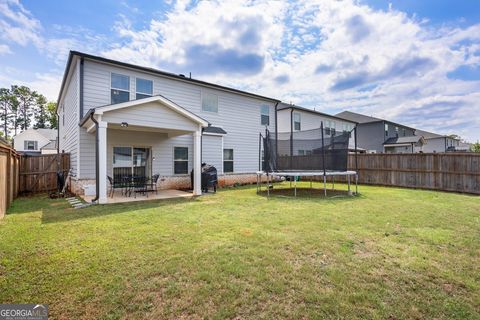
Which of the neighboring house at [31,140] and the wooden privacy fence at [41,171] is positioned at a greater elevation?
the neighboring house at [31,140]

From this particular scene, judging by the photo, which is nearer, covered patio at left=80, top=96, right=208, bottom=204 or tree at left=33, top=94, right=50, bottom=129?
covered patio at left=80, top=96, right=208, bottom=204

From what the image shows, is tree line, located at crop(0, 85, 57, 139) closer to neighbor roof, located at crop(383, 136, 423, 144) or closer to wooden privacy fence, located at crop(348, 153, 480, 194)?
Answer: wooden privacy fence, located at crop(348, 153, 480, 194)

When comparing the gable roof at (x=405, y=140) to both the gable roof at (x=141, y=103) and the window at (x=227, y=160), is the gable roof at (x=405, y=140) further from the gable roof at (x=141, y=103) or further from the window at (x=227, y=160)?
the gable roof at (x=141, y=103)

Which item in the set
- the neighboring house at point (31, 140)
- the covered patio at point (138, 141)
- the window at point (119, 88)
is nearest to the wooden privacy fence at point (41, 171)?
the covered patio at point (138, 141)

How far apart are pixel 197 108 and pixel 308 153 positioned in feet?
18.8

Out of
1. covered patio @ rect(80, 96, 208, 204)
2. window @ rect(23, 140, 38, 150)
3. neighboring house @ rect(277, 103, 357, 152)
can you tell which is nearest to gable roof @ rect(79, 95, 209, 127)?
covered patio @ rect(80, 96, 208, 204)

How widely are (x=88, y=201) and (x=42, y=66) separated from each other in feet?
23.2

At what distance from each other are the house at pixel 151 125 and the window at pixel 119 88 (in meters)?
0.04

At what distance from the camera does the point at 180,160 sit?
11.1m

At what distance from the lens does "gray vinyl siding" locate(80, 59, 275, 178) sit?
28.6ft

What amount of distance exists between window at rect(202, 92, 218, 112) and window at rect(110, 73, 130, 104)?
11.7ft

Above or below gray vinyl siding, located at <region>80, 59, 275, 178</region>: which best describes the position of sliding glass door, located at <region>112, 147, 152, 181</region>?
below

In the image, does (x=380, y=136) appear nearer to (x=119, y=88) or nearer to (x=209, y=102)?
(x=209, y=102)
